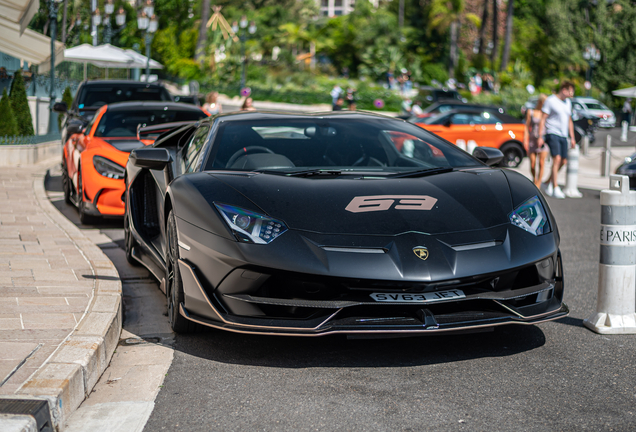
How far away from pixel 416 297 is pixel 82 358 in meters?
1.51

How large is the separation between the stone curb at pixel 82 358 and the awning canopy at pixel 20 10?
1376 cm

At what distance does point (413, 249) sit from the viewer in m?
3.55

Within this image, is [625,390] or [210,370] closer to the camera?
[625,390]

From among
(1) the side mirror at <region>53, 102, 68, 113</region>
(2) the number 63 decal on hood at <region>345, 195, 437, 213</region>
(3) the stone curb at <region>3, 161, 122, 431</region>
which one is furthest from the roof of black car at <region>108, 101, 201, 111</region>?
(2) the number 63 decal on hood at <region>345, 195, 437, 213</region>

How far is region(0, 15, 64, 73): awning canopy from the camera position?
1733 centimetres

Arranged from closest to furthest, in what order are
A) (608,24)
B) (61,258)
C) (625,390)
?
(625,390)
(61,258)
(608,24)

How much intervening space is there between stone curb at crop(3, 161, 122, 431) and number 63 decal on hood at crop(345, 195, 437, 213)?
1.38 m

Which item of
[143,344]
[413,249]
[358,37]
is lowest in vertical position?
[143,344]

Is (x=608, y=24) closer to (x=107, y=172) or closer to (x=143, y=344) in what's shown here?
(x=107, y=172)

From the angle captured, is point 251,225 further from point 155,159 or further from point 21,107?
point 21,107

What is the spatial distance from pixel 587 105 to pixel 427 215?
131 feet

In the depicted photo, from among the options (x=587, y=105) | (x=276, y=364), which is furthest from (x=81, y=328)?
(x=587, y=105)

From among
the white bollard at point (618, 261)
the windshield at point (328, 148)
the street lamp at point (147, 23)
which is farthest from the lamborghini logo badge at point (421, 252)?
the street lamp at point (147, 23)

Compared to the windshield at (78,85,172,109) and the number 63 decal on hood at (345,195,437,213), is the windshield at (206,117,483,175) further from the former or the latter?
the windshield at (78,85,172,109)
